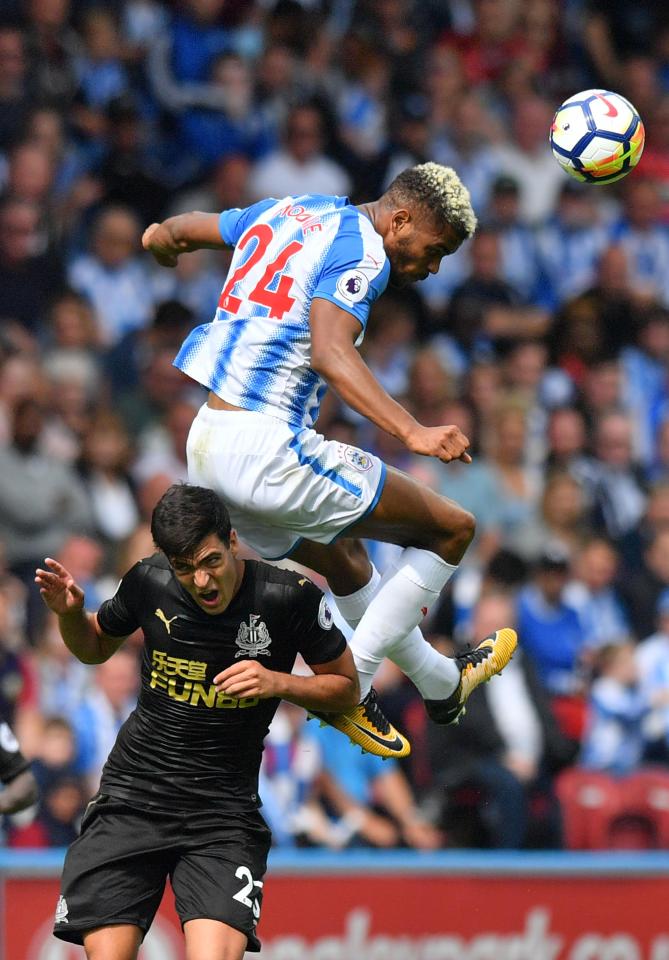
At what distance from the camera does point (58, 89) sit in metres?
12.0

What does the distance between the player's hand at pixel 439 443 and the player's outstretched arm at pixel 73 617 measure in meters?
1.27

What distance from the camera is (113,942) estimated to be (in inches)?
235

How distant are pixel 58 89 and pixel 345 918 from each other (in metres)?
6.20

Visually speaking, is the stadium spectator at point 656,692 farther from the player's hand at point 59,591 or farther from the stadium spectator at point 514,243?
the player's hand at point 59,591

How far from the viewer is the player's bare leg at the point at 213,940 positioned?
585cm

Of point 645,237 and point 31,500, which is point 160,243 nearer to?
point 31,500

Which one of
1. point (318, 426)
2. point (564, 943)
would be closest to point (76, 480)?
point (318, 426)

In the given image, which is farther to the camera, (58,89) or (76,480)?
(58,89)

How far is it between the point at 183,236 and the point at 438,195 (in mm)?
1147

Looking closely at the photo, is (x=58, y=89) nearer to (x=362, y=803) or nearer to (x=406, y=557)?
(x=362, y=803)

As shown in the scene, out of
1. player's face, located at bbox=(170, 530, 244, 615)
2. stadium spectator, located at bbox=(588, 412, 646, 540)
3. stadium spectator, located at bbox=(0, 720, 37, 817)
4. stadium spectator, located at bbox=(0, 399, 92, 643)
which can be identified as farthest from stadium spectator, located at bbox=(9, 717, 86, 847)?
stadium spectator, located at bbox=(588, 412, 646, 540)

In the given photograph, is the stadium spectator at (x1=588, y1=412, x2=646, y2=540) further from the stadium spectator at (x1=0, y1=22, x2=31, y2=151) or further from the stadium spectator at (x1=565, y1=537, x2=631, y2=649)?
the stadium spectator at (x1=0, y1=22, x2=31, y2=151)

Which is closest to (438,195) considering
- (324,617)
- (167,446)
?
(324,617)

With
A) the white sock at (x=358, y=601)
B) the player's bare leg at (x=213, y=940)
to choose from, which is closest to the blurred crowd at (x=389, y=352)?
the white sock at (x=358, y=601)
